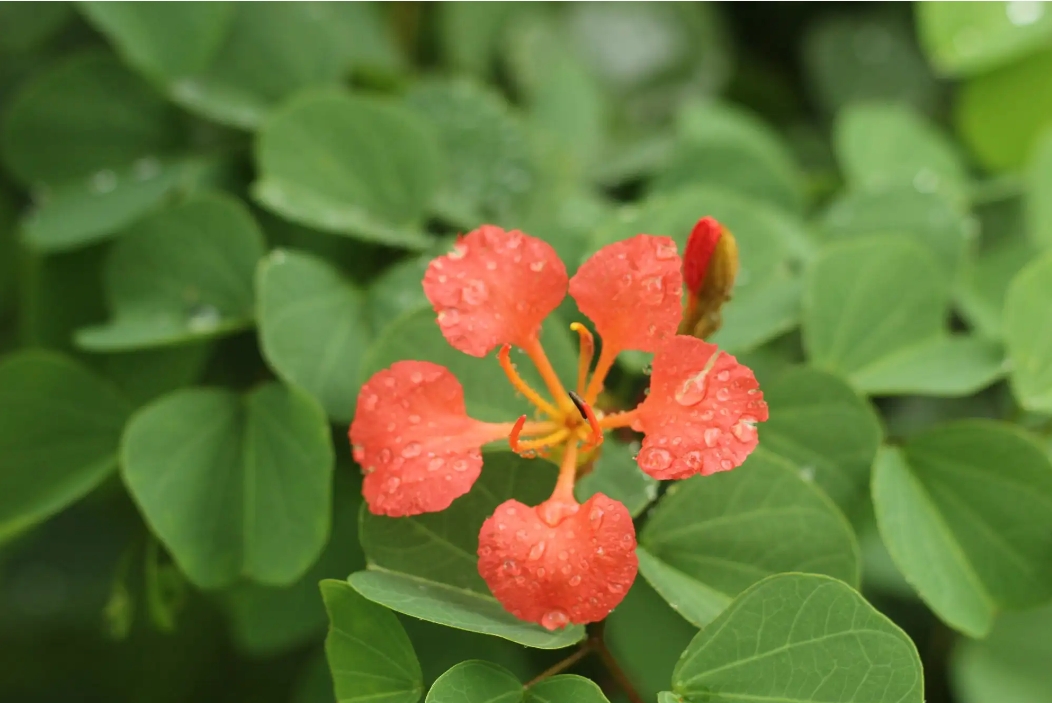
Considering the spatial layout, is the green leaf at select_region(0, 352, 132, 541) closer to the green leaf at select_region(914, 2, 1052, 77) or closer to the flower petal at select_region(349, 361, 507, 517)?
the flower petal at select_region(349, 361, 507, 517)

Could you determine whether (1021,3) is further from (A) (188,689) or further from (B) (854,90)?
(A) (188,689)

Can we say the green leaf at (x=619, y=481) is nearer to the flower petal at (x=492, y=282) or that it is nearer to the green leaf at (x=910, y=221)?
the flower petal at (x=492, y=282)

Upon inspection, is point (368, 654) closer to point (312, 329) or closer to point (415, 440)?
point (415, 440)

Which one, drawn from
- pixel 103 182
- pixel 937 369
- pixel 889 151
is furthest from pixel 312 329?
pixel 889 151

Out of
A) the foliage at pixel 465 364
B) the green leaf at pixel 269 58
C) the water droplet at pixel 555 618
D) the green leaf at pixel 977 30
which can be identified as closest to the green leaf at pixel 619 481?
the foliage at pixel 465 364

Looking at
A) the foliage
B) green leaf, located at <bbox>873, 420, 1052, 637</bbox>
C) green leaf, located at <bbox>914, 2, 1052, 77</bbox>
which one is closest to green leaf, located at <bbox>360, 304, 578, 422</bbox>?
the foliage

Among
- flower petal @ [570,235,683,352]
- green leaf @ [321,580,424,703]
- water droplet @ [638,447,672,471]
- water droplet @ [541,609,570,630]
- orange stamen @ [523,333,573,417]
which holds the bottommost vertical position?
green leaf @ [321,580,424,703]

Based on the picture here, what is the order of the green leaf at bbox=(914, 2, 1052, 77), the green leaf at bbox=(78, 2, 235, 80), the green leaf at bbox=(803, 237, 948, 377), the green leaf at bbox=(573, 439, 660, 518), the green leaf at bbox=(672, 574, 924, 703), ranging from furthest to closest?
1. the green leaf at bbox=(914, 2, 1052, 77)
2. the green leaf at bbox=(78, 2, 235, 80)
3. the green leaf at bbox=(803, 237, 948, 377)
4. the green leaf at bbox=(573, 439, 660, 518)
5. the green leaf at bbox=(672, 574, 924, 703)

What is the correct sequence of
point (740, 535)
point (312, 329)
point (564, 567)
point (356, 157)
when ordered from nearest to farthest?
point (564, 567)
point (740, 535)
point (312, 329)
point (356, 157)
